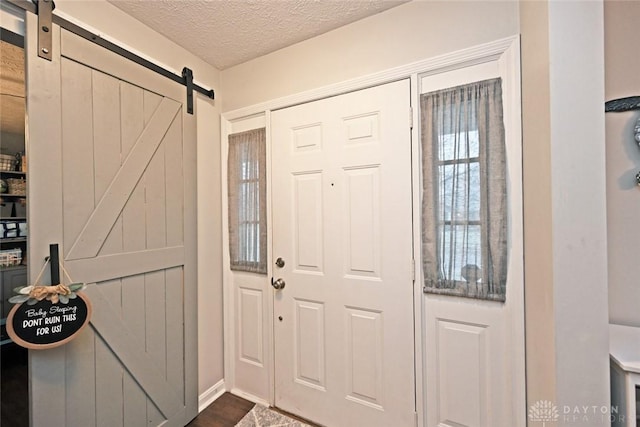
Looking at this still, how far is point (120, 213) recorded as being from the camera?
4.73 feet

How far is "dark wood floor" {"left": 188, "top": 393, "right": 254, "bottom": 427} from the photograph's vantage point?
1775 millimetres

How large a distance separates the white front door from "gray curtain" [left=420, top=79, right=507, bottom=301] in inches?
4.8

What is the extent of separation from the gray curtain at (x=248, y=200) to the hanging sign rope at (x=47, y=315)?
0.96 metres

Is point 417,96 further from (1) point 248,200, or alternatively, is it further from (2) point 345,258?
(1) point 248,200

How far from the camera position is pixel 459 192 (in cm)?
137

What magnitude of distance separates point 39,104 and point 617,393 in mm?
2686

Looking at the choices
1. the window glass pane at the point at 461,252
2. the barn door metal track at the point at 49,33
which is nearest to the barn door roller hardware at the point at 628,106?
the window glass pane at the point at 461,252

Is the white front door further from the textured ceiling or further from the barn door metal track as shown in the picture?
the barn door metal track

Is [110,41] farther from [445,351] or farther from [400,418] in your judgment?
[400,418]

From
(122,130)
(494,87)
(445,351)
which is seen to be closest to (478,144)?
(494,87)

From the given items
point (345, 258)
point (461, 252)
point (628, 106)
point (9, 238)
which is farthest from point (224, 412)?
point (628, 106)

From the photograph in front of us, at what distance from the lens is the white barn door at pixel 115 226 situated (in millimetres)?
1176

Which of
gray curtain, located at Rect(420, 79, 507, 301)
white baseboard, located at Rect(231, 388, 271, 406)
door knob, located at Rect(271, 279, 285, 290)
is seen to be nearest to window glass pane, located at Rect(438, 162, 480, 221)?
gray curtain, located at Rect(420, 79, 507, 301)
